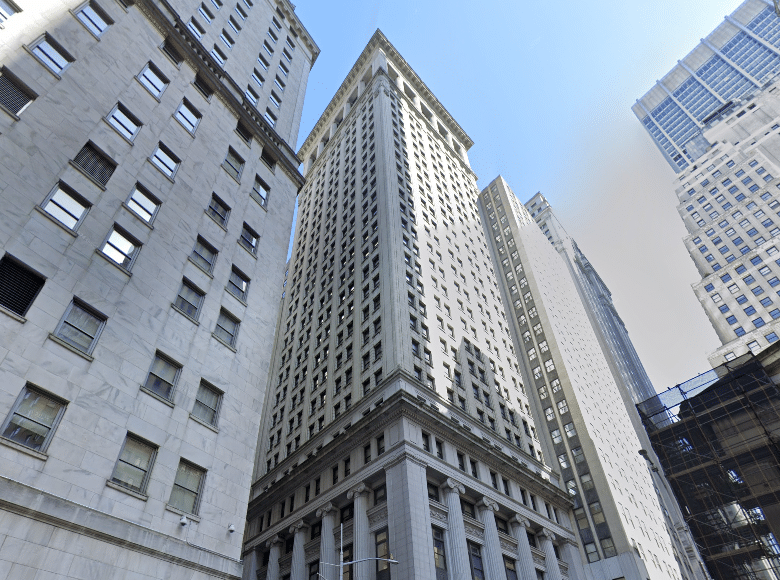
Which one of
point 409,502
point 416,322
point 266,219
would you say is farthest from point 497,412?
point 266,219

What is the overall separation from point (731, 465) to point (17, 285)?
67589 millimetres

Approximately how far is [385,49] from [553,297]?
62.1 meters

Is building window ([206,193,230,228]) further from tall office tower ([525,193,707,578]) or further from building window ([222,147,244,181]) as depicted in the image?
tall office tower ([525,193,707,578])

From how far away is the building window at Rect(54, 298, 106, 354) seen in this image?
18891 millimetres

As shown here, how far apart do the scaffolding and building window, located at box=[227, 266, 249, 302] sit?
182 feet

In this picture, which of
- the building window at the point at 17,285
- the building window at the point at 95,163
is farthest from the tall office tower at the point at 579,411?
the building window at the point at 95,163

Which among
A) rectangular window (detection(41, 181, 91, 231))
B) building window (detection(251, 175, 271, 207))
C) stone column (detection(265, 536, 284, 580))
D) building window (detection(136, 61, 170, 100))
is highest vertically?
building window (detection(136, 61, 170, 100))

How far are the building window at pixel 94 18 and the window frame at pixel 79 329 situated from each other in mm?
16916

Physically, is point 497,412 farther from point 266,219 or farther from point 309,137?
point 309,137

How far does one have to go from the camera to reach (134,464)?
1870cm

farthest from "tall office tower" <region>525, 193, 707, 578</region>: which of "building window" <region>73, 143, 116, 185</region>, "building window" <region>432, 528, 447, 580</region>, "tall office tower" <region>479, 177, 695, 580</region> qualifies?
"building window" <region>73, 143, 116, 185</region>

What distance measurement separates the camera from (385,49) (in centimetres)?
10581

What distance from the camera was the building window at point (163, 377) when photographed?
2098cm

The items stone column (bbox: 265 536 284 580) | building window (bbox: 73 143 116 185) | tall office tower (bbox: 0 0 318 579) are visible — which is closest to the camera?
tall office tower (bbox: 0 0 318 579)
